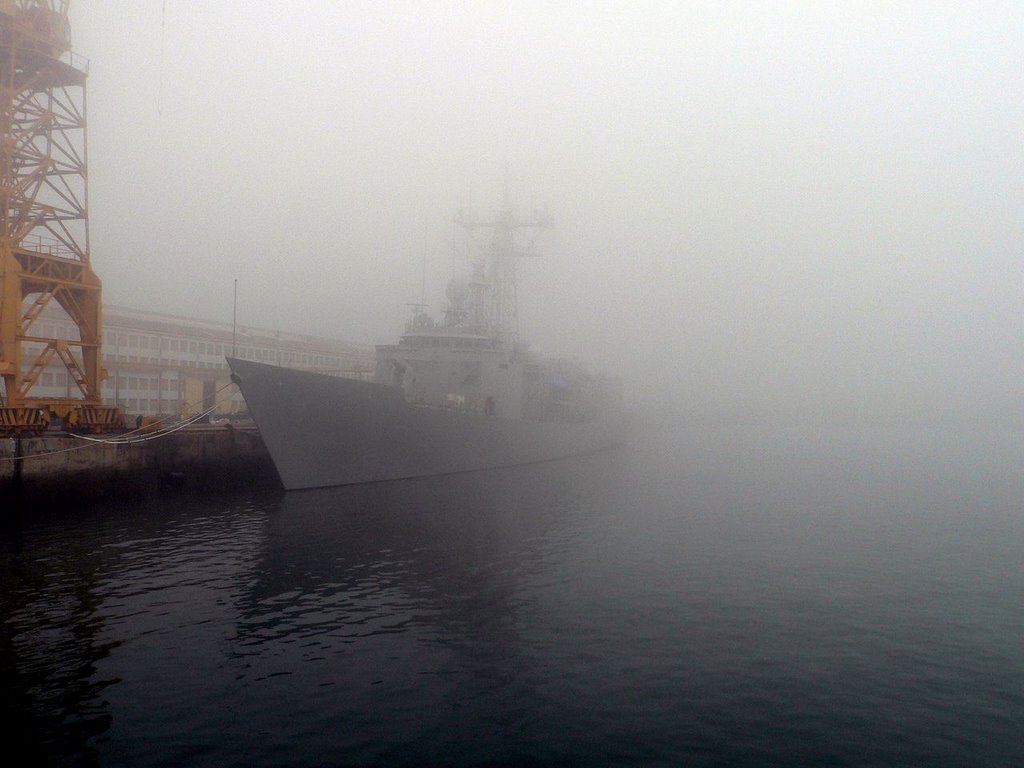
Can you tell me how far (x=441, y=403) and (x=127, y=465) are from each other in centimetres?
1012

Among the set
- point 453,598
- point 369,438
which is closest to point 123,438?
point 369,438

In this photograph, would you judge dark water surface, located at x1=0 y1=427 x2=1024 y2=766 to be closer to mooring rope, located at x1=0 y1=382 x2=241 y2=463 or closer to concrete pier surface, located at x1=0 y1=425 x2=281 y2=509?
concrete pier surface, located at x1=0 y1=425 x2=281 y2=509

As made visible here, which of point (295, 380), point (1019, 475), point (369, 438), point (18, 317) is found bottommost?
point (1019, 475)

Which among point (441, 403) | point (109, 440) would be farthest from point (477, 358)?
point (109, 440)

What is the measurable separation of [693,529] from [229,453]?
13.8 meters

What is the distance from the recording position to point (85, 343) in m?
19.6

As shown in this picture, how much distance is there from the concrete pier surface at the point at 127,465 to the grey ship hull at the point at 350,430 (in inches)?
114

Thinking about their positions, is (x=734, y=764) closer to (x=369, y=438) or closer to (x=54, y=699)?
(x=54, y=699)

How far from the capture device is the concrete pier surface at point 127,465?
15.1m

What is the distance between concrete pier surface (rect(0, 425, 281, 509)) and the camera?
49.5 ft

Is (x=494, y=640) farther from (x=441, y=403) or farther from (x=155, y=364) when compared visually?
(x=155, y=364)

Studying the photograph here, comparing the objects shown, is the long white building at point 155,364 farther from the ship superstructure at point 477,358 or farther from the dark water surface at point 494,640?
the dark water surface at point 494,640

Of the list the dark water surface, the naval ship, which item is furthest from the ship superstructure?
the dark water surface

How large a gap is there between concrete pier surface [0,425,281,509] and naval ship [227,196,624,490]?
9.44 ft
